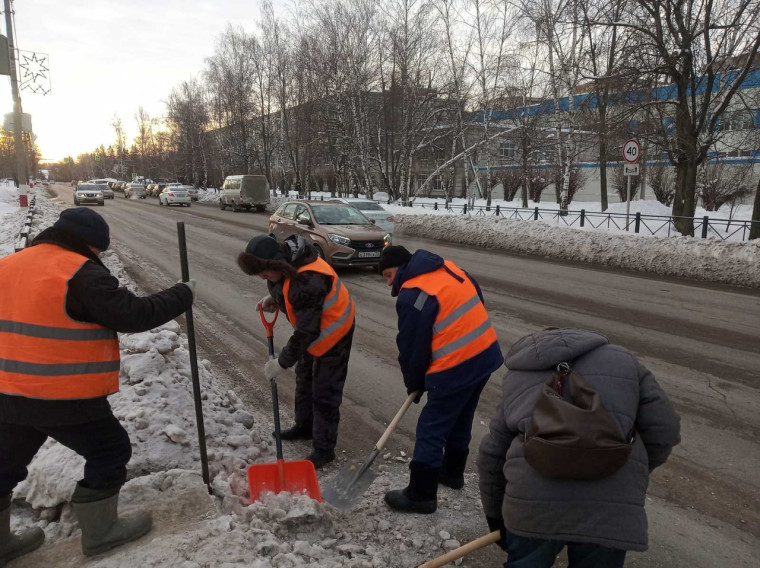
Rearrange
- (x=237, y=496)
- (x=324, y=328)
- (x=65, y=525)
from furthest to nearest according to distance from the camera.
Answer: (x=324, y=328) < (x=237, y=496) < (x=65, y=525)

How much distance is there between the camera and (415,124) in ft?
93.9

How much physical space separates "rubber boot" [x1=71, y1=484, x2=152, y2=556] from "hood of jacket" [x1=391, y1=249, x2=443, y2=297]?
1.89 meters

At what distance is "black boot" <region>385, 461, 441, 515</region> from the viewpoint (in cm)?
323

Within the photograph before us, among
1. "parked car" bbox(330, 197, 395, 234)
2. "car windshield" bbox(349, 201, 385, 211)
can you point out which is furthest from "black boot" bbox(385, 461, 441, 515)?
"car windshield" bbox(349, 201, 385, 211)

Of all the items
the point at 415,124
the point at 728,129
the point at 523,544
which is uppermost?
the point at 415,124

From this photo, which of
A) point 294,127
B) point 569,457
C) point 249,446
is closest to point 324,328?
point 249,446

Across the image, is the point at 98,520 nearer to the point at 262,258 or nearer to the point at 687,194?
the point at 262,258

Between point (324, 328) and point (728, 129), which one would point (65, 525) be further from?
point (728, 129)

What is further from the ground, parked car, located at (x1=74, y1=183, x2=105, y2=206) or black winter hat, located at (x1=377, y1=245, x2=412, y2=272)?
parked car, located at (x1=74, y1=183, x2=105, y2=206)

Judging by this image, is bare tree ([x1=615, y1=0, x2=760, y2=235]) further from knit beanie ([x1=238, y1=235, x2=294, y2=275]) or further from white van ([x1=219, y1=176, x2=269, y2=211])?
white van ([x1=219, y1=176, x2=269, y2=211])

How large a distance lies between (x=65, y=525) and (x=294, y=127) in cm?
3652

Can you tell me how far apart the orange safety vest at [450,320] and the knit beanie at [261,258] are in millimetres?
908

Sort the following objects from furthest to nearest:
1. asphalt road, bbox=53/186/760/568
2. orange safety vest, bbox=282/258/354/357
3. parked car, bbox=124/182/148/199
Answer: parked car, bbox=124/182/148/199, orange safety vest, bbox=282/258/354/357, asphalt road, bbox=53/186/760/568

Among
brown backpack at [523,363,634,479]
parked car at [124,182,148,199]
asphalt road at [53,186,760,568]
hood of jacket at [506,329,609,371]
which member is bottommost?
asphalt road at [53,186,760,568]
